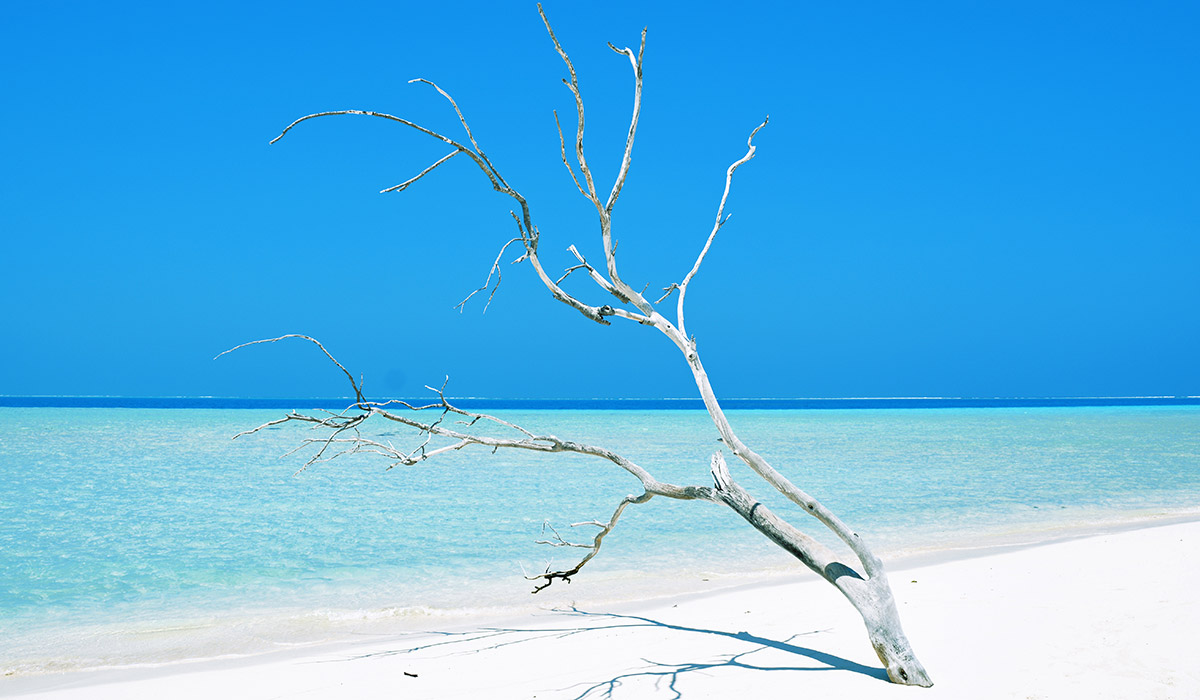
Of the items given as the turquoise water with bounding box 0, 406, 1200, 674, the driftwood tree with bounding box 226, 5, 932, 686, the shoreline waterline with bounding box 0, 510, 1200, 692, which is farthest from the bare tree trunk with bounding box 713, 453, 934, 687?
the turquoise water with bounding box 0, 406, 1200, 674

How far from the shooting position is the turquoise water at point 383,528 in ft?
19.0

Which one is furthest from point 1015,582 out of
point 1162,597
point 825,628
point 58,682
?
point 58,682

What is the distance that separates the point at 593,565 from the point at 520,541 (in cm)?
154

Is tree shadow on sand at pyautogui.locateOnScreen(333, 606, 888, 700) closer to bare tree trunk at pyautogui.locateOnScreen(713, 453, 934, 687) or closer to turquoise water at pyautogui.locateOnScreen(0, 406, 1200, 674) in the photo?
bare tree trunk at pyautogui.locateOnScreen(713, 453, 934, 687)

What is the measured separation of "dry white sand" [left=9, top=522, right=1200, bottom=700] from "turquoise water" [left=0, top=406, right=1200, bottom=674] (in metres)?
0.68

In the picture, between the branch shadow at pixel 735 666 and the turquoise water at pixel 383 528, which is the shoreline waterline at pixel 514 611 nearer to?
the turquoise water at pixel 383 528

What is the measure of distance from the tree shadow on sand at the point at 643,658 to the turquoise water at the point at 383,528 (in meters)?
0.71

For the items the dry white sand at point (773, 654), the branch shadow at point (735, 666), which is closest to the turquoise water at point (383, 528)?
the dry white sand at point (773, 654)

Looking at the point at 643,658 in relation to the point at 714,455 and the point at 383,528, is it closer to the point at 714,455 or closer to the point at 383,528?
the point at 714,455

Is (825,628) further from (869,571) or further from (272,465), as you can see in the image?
(272,465)

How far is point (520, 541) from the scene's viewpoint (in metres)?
8.76

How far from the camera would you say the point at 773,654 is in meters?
4.22

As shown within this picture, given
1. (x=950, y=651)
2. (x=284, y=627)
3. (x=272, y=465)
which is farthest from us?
(x=272, y=465)

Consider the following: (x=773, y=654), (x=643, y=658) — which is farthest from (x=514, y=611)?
(x=773, y=654)
